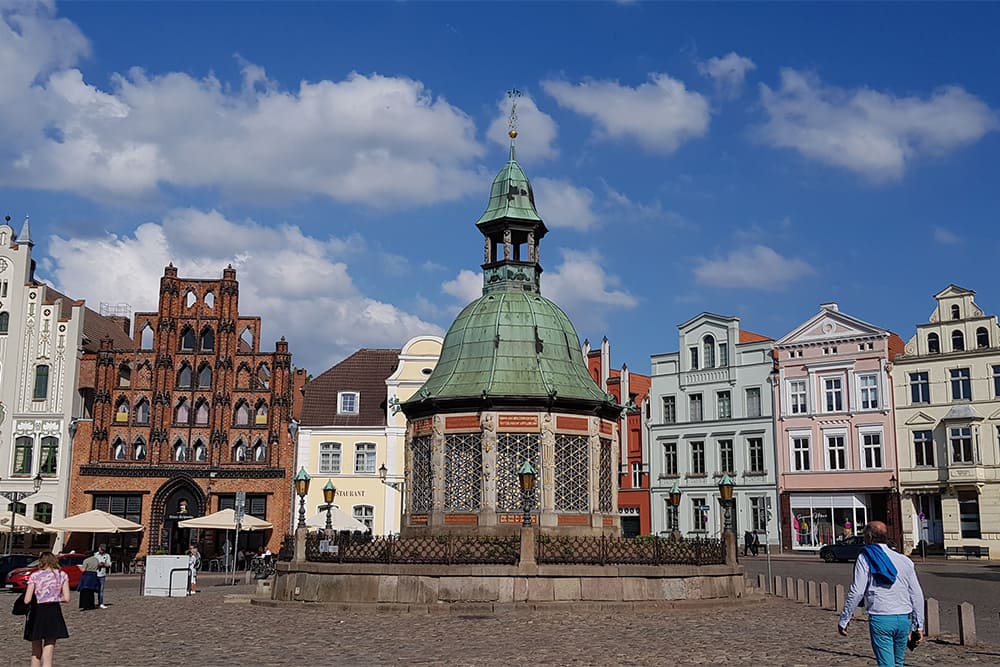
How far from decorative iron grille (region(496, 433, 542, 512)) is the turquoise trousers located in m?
19.8

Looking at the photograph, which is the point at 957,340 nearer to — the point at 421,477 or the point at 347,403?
the point at 347,403

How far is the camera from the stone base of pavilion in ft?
79.5

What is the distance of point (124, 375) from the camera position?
56.2 m

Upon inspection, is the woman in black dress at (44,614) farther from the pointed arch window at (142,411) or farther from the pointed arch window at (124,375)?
the pointed arch window at (124,375)

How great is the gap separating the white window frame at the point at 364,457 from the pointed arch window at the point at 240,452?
A: 610cm

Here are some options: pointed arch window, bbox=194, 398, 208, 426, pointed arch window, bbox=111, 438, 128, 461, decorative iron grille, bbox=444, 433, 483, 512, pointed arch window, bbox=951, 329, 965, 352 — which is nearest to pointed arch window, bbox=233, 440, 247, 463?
pointed arch window, bbox=194, 398, 208, 426

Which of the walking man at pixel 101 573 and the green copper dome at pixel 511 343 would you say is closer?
the walking man at pixel 101 573

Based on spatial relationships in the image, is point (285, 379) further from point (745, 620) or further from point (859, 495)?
point (745, 620)

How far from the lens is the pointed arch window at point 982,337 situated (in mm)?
52219


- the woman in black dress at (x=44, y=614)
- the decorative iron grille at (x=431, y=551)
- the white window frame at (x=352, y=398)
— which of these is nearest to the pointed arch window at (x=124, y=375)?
the white window frame at (x=352, y=398)

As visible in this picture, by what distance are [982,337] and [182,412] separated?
1625 inches

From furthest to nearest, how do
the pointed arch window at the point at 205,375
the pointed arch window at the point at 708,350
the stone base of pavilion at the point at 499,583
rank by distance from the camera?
1. the pointed arch window at the point at 708,350
2. the pointed arch window at the point at 205,375
3. the stone base of pavilion at the point at 499,583

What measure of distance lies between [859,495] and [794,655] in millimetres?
41035

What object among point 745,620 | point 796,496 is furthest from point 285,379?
point 745,620
